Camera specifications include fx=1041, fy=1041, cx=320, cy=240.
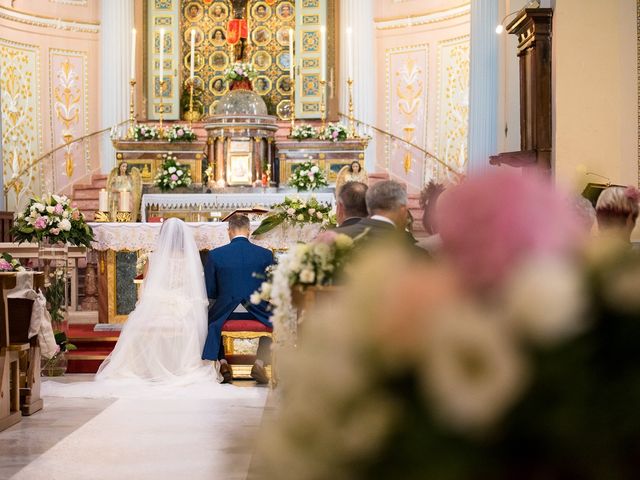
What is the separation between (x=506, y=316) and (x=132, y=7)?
18.0 meters

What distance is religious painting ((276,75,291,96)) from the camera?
18.7m

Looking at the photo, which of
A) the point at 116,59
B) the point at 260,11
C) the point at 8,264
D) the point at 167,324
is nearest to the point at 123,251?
the point at 167,324

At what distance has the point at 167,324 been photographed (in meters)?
9.38

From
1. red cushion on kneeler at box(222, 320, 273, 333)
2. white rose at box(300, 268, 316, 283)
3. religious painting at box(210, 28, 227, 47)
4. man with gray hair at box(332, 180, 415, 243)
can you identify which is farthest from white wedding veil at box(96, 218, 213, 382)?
religious painting at box(210, 28, 227, 47)

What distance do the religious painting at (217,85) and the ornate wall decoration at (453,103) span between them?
390 cm

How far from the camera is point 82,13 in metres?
18.5

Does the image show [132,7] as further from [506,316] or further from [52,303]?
[506,316]

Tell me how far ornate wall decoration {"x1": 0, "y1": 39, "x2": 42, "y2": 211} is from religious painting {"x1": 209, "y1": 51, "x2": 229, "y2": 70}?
305 centimetres

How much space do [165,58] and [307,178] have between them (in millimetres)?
5304

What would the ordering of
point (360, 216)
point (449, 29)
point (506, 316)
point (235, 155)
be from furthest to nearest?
point (449, 29) → point (235, 155) → point (360, 216) → point (506, 316)

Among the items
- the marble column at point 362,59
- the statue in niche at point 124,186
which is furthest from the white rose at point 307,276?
the marble column at point 362,59

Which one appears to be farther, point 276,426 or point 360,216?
point 360,216

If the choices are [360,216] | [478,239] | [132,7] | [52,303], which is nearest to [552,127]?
[360,216]

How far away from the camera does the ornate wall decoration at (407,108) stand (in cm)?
1803
